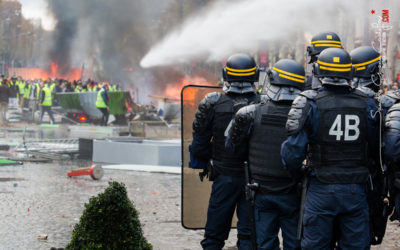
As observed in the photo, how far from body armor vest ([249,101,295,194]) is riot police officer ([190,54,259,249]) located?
541 millimetres

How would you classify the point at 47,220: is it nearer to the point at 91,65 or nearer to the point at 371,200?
the point at 371,200

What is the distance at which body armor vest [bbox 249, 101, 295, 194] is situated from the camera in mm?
4645

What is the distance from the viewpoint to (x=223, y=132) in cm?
540

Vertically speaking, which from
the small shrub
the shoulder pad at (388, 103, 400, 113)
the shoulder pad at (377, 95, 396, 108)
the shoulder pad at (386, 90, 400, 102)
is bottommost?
the small shrub

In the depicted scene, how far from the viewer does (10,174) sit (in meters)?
11.7

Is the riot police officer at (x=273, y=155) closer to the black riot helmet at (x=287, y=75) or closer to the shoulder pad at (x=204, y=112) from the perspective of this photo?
the black riot helmet at (x=287, y=75)

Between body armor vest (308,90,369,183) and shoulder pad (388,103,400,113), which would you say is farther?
shoulder pad (388,103,400,113)

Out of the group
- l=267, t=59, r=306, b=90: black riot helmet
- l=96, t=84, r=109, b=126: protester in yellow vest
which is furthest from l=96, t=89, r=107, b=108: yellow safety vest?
l=267, t=59, r=306, b=90: black riot helmet

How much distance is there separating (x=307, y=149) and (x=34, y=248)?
2960 millimetres

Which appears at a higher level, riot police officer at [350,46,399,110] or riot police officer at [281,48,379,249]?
riot police officer at [350,46,399,110]

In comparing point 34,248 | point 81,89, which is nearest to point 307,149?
point 34,248

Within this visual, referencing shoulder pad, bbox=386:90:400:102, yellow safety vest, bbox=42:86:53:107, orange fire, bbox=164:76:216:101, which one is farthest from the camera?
yellow safety vest, bbox=42:86:53:107

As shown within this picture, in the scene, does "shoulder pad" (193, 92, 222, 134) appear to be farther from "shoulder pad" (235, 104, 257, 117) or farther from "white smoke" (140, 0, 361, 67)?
"white smoke" (140, 0, 361, 67)

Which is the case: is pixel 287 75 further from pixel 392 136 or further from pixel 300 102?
pixel 392 136
